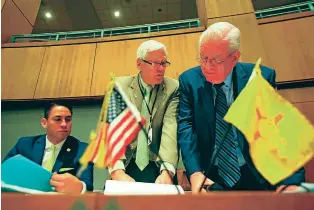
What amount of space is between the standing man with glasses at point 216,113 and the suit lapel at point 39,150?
102cm

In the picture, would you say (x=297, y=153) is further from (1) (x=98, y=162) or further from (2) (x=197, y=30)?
(2) (x=197, y=30)

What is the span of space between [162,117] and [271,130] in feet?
2.54

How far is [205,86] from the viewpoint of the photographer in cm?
158

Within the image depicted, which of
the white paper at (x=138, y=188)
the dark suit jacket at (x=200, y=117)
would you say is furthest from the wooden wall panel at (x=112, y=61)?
the white paper at (x=138, y=188)

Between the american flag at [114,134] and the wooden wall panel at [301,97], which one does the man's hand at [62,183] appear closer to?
the american flag at [114,134]

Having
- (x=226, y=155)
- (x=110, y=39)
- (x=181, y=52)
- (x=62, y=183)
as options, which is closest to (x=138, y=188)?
(x=62, y=183)

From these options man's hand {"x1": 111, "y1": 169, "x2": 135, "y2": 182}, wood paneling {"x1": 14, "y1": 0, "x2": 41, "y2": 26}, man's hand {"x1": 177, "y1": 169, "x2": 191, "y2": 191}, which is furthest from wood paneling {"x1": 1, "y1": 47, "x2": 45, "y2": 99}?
man's hand {"x1": 111, "y1": 169, "x2": 135, "y2": 182}

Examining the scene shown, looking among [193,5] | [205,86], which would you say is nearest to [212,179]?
[205,86]

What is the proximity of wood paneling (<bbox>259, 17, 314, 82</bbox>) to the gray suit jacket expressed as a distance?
221cm

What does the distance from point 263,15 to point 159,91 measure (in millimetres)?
3404

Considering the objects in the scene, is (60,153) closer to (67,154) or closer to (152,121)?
(67,154)

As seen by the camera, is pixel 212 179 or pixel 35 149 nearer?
pixel 212 179

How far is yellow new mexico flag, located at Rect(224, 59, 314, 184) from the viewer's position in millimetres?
917

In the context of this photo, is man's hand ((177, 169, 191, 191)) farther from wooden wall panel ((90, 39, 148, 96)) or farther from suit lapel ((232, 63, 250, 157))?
wooden wall panel ((90, 39, 148, 96))
